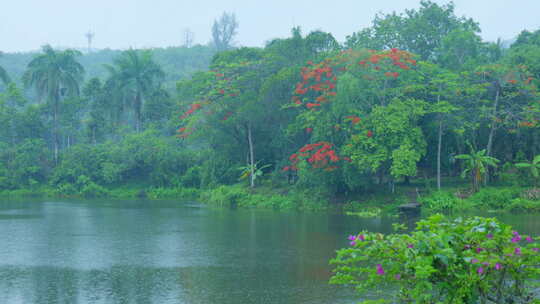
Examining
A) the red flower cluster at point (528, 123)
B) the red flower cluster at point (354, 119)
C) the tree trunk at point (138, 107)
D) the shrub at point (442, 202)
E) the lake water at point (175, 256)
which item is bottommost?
the lake water at point (175, 256)

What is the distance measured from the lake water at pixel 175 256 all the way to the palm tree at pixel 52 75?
23.8 metres

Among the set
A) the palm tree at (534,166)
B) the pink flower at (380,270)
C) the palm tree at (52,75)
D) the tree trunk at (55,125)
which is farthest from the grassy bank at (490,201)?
the palm tree at (52,75)

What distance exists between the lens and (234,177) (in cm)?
4659

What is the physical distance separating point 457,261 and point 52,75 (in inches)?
2139

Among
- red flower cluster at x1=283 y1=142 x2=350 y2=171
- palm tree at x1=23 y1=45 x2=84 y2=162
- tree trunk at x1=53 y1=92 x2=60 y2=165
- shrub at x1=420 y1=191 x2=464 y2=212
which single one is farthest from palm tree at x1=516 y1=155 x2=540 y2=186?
palm tree at x1=23 y1=45 x2=84 y2=162

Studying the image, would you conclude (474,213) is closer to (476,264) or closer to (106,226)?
(106,226)

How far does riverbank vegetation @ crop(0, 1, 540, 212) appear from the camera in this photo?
34594 millimetres

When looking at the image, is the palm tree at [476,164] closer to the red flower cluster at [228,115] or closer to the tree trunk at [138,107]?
the red flower cluster at [228,115]

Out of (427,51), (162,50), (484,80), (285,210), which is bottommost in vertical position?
(285,210)

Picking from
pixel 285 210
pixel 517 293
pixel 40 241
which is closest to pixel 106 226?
pixel 40 241

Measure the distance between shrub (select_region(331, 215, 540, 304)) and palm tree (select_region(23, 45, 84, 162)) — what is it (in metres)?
53.1

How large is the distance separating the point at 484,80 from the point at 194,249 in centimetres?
2361

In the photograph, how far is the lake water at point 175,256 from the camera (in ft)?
49.0

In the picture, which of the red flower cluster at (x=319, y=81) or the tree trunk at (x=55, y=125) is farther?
the tree trunk at (x=55, y=125)
